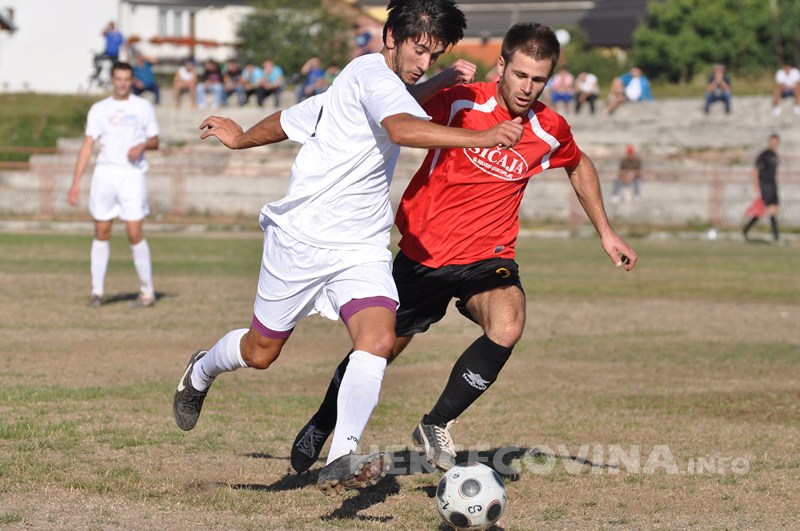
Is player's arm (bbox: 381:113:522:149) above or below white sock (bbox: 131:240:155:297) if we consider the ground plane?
above

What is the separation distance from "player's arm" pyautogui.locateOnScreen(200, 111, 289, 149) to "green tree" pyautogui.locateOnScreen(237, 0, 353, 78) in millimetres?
41680

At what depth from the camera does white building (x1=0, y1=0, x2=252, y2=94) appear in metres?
58.6

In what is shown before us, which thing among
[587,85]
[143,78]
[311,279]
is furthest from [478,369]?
[143,78]

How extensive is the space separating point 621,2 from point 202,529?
75075 millimetres

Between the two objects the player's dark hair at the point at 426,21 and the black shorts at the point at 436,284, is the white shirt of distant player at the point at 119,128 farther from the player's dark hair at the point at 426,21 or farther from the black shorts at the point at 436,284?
the player's dark hair at the point at 426,21

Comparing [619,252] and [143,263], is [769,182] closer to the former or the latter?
[143,263]

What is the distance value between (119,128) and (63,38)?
4945 centimetres

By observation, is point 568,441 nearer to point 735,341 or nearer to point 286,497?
point 286,497

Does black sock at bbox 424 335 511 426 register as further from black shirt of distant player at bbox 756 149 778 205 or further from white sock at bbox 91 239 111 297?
black shirt of distant player at bbox 756 149 778 205

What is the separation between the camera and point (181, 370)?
9.41 m

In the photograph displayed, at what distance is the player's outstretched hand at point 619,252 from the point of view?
606 centimetres

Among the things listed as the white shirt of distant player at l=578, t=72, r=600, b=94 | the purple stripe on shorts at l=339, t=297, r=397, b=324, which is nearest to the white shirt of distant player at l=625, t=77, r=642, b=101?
the white shirt of distant player at l=578, t=72, r=600, b=94

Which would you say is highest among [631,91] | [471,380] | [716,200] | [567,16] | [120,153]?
[567,16]

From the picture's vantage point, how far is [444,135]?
4.88 meters
